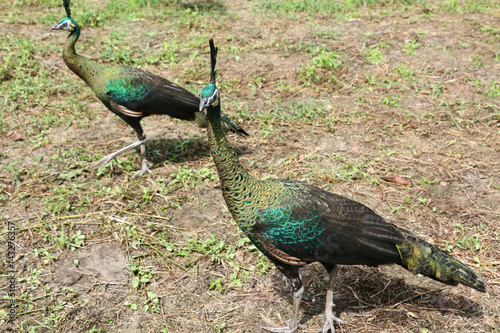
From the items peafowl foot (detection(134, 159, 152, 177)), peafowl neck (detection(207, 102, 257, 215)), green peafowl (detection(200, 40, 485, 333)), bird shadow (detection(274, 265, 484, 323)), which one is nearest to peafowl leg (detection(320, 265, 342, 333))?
bird shadow (detection(274, 265, 484, 323))

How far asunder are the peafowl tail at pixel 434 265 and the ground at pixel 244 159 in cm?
66

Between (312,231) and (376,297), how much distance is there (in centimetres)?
131

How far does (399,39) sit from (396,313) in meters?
6.56

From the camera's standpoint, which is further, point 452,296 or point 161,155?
point 161,155

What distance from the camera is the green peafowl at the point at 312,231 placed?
338cm

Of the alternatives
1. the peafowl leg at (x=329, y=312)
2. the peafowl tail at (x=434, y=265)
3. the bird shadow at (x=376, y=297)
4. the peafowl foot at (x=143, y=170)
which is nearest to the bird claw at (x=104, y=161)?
the peafowl foot at (x=143, y=170)

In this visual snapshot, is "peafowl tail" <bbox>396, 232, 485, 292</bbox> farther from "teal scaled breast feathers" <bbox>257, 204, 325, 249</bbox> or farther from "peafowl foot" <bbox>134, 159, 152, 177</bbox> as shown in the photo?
"peafowl foot" <bbox>134, 159, 152, 177</bbox>

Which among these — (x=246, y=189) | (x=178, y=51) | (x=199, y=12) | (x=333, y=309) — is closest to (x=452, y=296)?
(x=333, y=309)

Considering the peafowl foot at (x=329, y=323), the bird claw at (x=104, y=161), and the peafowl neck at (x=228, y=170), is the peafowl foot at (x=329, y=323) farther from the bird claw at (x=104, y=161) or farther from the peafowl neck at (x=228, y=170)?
the bird claw at (x=104, y=161)

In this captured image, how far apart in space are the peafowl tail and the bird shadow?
0.61 m

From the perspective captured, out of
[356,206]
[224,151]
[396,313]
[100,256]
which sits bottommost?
[100,256]

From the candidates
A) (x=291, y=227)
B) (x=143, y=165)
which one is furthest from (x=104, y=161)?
(x=291, y=227)

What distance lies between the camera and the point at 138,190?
5496 mm

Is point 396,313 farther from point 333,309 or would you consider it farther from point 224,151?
point 224,151
